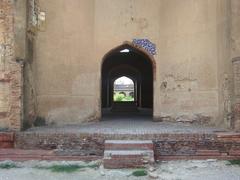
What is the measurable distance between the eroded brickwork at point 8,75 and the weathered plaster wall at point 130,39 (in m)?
1.21

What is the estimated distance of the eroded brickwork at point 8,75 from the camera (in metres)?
8.95

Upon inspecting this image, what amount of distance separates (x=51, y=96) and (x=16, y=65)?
1.60m

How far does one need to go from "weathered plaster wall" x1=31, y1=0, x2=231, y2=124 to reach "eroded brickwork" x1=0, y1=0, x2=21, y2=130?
47.6 inches

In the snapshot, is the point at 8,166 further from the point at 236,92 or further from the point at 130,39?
the point at 236,92

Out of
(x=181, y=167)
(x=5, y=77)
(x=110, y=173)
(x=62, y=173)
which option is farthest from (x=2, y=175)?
(x=181, y=167)

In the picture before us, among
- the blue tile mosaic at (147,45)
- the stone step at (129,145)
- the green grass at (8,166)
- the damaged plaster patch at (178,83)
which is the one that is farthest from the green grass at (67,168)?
the blue tile mosaic at (147,45)

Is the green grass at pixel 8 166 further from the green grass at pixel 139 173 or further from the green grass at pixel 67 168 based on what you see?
the green grass at pixel 139 173

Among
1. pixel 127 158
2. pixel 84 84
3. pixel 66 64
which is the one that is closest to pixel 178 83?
pixel 84 84

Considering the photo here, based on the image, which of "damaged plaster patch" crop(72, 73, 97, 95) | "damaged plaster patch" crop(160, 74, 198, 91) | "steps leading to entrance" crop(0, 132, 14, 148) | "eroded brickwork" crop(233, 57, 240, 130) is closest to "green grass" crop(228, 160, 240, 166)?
"eroded brickwork" crop(233, 57, 240, 130)

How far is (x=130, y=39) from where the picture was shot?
10891 millimetres

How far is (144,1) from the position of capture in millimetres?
10961

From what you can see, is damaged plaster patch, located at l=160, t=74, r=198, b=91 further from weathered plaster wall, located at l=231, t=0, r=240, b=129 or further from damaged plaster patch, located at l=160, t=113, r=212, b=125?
weathered plaster wall, located at l=231, t=0, r=240, b=129

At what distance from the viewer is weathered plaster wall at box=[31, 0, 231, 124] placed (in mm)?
10016

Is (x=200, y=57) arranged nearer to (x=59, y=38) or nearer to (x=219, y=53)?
(x=219, y=53)
